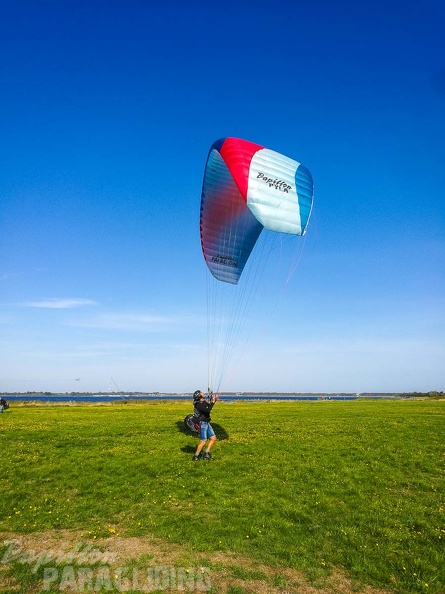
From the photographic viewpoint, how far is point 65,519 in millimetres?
10977

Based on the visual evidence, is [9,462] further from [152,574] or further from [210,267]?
[210,267]

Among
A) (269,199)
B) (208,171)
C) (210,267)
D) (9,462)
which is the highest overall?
(208,171)

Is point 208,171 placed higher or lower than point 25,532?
higher

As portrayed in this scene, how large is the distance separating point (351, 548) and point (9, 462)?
13576mm

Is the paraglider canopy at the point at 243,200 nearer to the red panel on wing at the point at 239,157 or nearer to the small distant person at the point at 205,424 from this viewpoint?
the red panel on wing at the point at 239,157

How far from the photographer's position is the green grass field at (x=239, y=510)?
27.6ft

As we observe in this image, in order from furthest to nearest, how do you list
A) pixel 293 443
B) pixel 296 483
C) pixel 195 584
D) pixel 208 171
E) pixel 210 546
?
pixel 208 171 < pixel 293 443 < pixel 296 483 < pixel 210 546 < pixel 195 584

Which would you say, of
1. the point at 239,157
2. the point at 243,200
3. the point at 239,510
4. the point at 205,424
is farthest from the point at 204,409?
the point at 239,157

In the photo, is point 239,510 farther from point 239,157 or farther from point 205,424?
point 239,157

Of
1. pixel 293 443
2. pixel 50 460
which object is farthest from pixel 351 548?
pixel 50 460

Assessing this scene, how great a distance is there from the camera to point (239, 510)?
11578mm

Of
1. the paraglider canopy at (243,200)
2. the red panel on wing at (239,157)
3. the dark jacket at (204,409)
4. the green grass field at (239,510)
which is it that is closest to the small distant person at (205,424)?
the dark jacket at (204,409)

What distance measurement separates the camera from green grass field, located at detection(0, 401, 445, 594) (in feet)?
27.6

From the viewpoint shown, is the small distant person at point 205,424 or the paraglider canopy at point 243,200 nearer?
the small distant person at point 205,424
